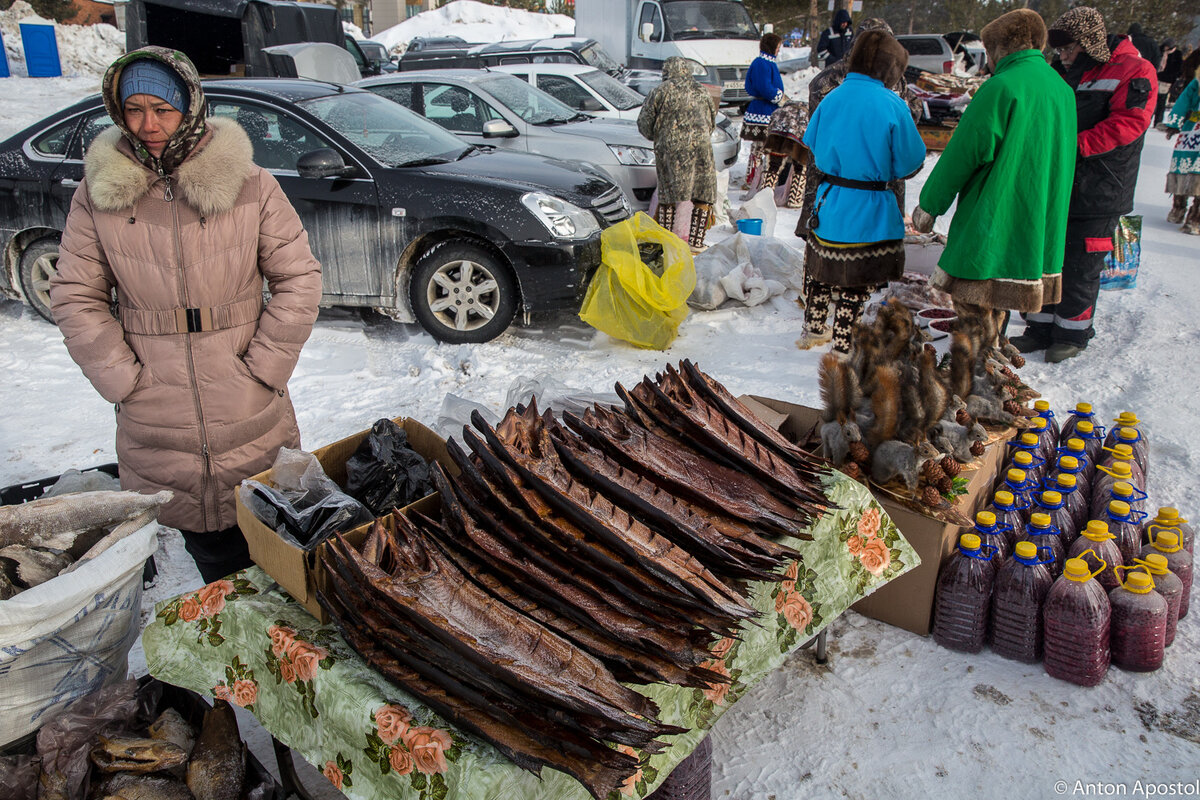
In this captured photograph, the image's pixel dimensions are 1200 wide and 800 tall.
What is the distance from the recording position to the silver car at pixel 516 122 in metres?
8.55

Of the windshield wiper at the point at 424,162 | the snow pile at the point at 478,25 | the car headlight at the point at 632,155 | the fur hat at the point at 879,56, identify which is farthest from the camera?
the snow pile at the point at 478,25

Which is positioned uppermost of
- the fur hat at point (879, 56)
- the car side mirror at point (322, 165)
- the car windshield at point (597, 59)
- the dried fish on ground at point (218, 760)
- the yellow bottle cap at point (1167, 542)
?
the car windshield at point (597, 59)

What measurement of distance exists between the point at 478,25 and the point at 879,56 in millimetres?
37151

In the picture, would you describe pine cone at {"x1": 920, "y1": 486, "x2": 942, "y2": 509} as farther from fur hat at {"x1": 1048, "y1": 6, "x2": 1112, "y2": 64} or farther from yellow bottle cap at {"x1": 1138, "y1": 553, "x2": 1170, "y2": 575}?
fur hat at {"x1": 1048, "y1": 6, "x2": 1112, "y2": 64}

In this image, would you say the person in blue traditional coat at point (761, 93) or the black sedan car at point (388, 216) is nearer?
the black sedan car at point (388, 216)

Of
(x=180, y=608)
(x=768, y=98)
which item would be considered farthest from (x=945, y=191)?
(x=768, y=98)

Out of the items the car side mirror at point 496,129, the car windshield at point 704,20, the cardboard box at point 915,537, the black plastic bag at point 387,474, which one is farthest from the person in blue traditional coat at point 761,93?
the black plastic bag at point 387,474

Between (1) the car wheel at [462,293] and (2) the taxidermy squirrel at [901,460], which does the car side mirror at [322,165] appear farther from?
(2) the taxidermy squirrel at [901,460]

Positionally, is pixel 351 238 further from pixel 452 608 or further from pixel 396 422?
pixel 452 608

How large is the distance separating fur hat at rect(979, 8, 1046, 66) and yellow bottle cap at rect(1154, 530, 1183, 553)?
2.76 meters

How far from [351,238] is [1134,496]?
4928 mm

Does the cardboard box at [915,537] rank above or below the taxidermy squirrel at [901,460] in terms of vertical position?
below

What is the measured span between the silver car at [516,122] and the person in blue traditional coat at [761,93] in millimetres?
1922

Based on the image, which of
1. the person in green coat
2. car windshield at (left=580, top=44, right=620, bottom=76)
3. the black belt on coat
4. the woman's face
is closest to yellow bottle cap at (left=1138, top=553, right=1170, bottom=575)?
the person in green coat
